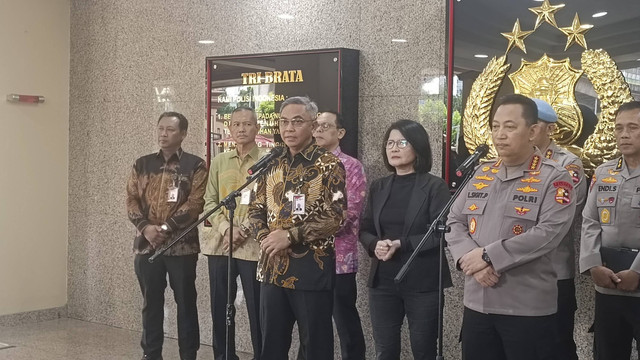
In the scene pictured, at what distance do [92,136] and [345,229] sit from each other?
124 inches

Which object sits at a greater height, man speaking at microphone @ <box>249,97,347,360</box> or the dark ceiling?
the dark ceiling

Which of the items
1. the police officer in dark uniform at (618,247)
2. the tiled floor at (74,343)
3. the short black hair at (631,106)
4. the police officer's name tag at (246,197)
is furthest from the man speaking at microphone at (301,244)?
the tiled floor at (74,343)

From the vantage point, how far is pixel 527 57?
4.41 metres

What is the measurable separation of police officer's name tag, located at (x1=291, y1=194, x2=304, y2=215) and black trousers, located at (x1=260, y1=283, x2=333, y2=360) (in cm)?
38

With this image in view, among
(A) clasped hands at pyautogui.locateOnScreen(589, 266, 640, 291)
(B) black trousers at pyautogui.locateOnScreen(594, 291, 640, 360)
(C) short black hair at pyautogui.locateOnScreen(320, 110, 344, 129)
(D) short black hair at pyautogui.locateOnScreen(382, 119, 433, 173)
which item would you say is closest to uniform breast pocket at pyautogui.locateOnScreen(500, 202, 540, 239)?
(A) clasped hands at pyautogui.locateOnScreen(589, 266, 640, 291)

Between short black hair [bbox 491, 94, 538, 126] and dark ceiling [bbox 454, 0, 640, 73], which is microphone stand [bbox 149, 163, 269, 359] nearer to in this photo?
short black hair [bbox 491, 94, 538, 126]

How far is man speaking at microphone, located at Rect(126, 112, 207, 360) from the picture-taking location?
5.06 m

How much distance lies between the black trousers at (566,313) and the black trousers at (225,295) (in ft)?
5.89

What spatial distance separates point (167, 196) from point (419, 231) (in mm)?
1750

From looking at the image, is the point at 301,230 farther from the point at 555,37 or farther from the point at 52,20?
the point at 52,20

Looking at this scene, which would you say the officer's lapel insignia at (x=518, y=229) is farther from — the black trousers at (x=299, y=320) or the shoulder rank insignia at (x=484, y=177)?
the black trousers at (x=299, y=320)

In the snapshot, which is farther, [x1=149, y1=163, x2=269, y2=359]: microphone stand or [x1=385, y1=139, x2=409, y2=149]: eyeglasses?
[x1=385, y1=139, x2=409, y2=149]: eyeglasses

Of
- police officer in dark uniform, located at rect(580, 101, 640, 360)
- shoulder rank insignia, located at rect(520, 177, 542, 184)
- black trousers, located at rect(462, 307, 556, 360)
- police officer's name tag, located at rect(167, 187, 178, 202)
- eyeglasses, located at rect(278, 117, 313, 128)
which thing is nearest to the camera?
black trousers, located at rect(462, 307, 556, 360)

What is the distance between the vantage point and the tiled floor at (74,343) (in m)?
5.69
